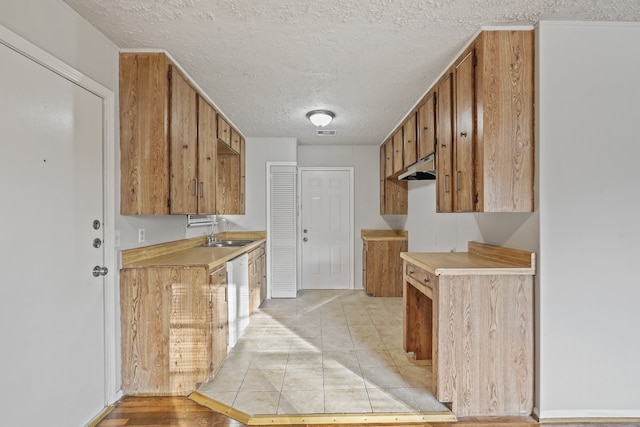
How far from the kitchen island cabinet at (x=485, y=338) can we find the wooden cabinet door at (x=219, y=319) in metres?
1.60

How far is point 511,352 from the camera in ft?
6.23

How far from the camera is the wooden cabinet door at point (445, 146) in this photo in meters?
2.37

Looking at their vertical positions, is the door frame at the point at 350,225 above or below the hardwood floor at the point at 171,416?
above

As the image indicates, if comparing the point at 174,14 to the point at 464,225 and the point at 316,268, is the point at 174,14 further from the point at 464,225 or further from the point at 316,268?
the point at 316,268

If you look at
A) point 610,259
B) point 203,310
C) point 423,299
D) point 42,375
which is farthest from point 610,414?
point 42,375

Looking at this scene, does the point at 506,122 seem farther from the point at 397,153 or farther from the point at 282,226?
the point at 282,226

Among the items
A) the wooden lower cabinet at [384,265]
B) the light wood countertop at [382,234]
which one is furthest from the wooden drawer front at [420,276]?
the light wood countertop at [382,234]

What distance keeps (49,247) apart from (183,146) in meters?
1.16

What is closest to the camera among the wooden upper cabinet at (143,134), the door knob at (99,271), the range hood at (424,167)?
the door knob at (99,271)

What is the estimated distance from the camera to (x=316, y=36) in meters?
1.98

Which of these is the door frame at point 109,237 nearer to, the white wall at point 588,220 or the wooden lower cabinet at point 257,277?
the wooden lower cabinet at point 257,277

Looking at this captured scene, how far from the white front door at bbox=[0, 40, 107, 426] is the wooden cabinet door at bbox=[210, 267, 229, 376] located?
2.27 feet

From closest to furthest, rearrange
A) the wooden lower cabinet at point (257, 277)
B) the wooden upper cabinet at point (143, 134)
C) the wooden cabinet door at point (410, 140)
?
the wooden upper cabinet at point (143, 134) → the wooden cabinet door at point (410, 140) → the wooden lower cabinet at point (257, 277)

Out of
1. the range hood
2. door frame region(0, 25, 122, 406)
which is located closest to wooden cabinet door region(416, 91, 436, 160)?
the range hood
